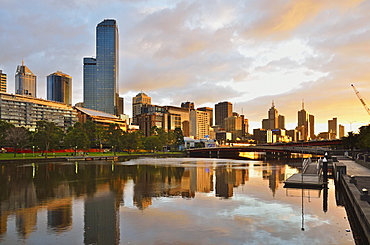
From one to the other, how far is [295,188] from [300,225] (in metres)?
19.0

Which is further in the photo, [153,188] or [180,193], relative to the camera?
[153,188]

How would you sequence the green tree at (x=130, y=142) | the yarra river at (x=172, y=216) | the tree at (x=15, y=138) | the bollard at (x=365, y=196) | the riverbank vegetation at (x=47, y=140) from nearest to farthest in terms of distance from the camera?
the yarra river at (x=172, y=216) < the bollard at (x=365, y=196) < the tree at (x=15, y=138) < the riverbank vegetation at (x=47, y=140) < the green tree at (x=130, y=142)

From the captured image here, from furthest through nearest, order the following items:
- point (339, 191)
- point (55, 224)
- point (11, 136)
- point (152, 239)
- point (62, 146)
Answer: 1. point (62, 146)
2. point (11, 136)
3. point (339, 191)
4. point (55, 224)
5. point (152, 239)

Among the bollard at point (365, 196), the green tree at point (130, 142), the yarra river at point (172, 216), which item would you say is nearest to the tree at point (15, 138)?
the green tree at point (130, 142)

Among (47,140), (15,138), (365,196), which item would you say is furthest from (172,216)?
(47,140)

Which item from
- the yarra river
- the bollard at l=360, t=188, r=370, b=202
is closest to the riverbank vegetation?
the yarra river

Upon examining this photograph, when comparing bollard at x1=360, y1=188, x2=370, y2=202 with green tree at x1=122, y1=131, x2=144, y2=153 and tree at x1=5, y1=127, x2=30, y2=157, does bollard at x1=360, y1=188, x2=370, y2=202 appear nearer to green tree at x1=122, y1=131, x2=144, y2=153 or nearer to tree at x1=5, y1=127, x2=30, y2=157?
tree at x1=5, y1=127, x2=30, y2=157

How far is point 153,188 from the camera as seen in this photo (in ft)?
133

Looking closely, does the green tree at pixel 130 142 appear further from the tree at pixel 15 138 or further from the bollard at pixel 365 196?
the bollard at pixel 365 196

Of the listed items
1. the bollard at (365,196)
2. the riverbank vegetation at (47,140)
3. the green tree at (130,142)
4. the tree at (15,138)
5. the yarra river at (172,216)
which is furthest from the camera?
the green tree at (130,142)

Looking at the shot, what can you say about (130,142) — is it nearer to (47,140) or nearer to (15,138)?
(47,140)

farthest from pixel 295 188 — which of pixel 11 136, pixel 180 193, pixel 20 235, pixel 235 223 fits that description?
pixel 11 136

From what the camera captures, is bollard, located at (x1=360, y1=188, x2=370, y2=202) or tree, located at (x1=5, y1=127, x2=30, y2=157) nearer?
bollard, located at (x1=360, y1=188, x2=370, y2=202)

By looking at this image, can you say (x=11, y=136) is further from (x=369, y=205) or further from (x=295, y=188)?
(x=369, y=205)
